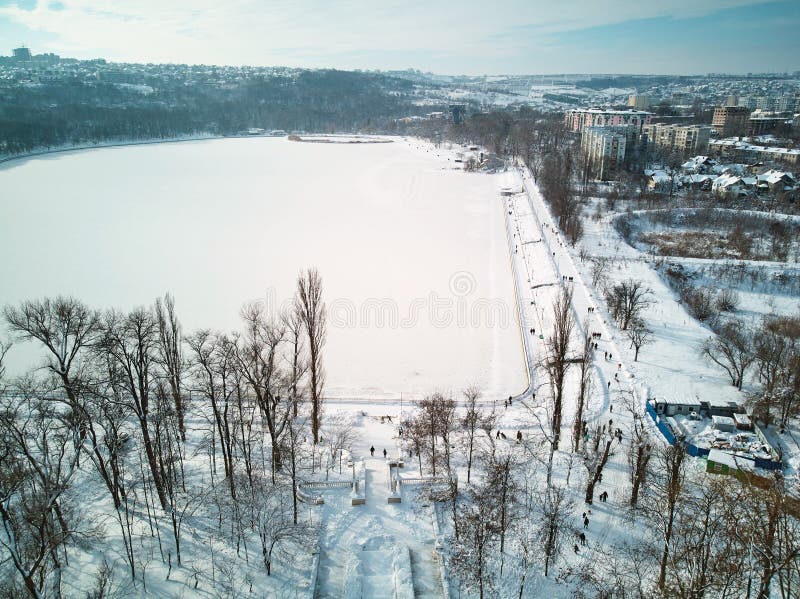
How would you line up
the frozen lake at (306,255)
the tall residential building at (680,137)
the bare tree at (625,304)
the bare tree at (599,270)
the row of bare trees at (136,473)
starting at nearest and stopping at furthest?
1. the row of bare trees at (136,473)
2. the frozen lake at (306,255)
3. the bare tree at (625,304)
4. the bare tree at (599,270)
5. the tall residential building at (680,137)

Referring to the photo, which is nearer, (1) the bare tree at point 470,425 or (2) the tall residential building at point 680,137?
(1) the bare tree at point 470,425

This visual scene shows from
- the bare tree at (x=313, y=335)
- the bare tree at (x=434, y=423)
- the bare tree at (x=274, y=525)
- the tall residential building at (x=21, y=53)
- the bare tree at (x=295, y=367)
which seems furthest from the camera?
the tall residential building at (x=21, y=53)

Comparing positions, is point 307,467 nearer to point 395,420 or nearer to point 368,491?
point 368,491

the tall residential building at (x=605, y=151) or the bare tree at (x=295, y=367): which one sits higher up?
the tall residential building at (x=605, y=151)

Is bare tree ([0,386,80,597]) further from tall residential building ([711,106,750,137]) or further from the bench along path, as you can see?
tall residential building ([711,106,750,137])

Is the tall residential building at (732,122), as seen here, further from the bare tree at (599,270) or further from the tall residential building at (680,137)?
the bare tree at (599,270)

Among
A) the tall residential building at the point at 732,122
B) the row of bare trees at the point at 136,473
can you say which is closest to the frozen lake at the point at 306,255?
the row of bare trees at the point at 136,473

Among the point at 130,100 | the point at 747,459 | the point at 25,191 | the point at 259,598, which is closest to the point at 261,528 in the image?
the point at 259,598
